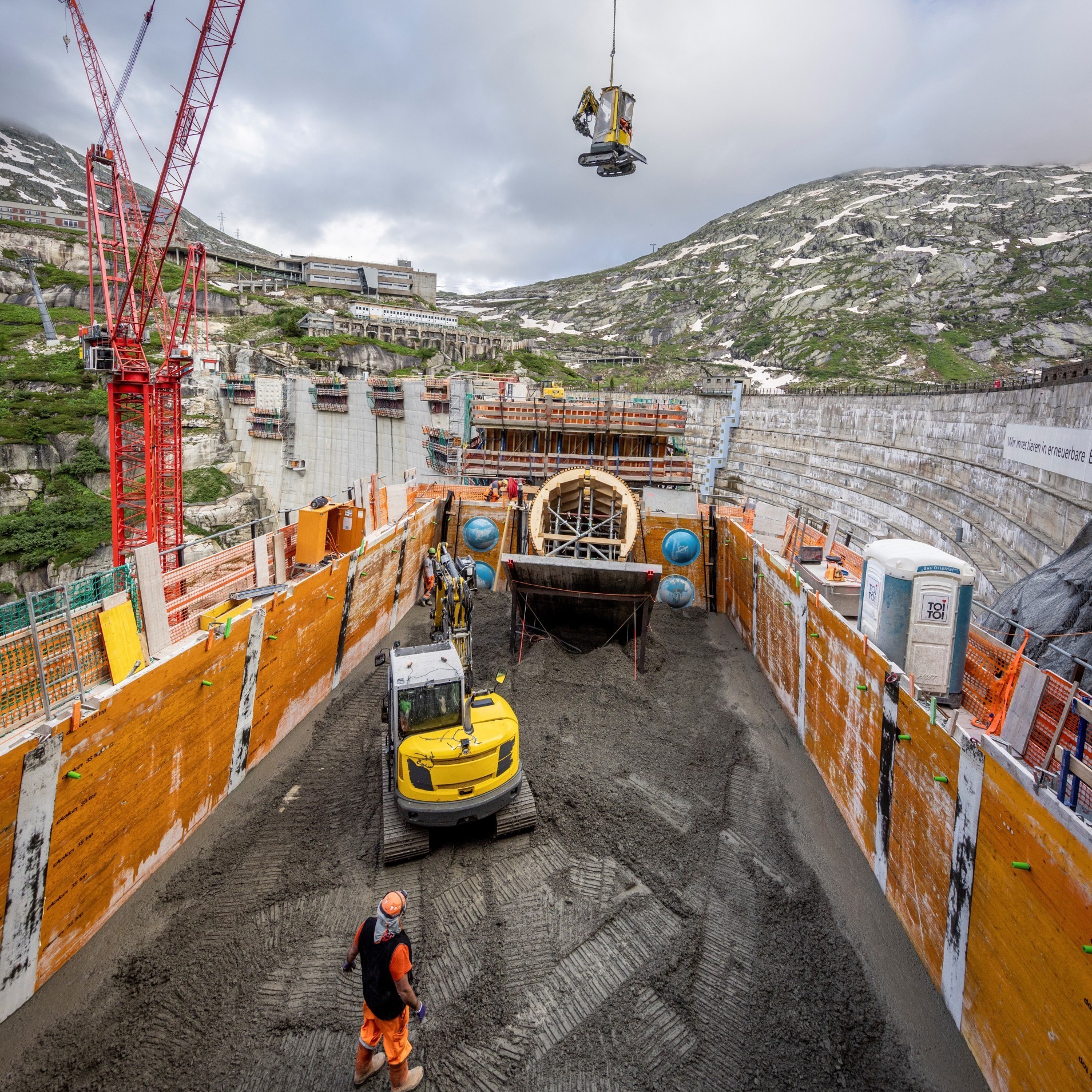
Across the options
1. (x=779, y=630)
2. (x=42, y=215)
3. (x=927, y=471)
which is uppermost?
(x=42, y=215)

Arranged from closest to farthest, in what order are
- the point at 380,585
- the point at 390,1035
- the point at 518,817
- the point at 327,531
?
1. the point at 390,1035
2. the point at 518,817
3. the point at 327,531
4. the point at 380,585

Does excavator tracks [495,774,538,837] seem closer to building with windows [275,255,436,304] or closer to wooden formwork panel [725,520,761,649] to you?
wooden formwork panel [725,520,761,649]

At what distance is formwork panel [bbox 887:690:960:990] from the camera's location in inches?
237

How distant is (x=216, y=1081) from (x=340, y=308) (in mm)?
101918

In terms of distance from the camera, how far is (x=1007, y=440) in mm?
23000

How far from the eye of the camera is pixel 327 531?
48.3 ft

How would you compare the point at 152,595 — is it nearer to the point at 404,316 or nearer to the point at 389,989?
the point at 389,989

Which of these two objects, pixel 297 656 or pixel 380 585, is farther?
pixel 380 585

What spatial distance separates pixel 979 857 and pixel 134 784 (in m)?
9.32

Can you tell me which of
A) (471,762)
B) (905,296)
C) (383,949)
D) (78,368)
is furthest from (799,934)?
(905,296)

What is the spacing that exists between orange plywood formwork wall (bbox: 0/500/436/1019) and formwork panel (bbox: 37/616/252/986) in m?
0.02

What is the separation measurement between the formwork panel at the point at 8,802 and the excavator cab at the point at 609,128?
23255 millimetres

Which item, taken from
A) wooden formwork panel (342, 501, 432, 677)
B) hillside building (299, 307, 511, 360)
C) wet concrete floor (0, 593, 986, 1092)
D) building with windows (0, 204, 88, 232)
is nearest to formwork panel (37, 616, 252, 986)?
wet concrete floor (0, 593, 986, 1092)

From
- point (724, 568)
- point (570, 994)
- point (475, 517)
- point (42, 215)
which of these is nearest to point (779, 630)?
point (724, 568)
